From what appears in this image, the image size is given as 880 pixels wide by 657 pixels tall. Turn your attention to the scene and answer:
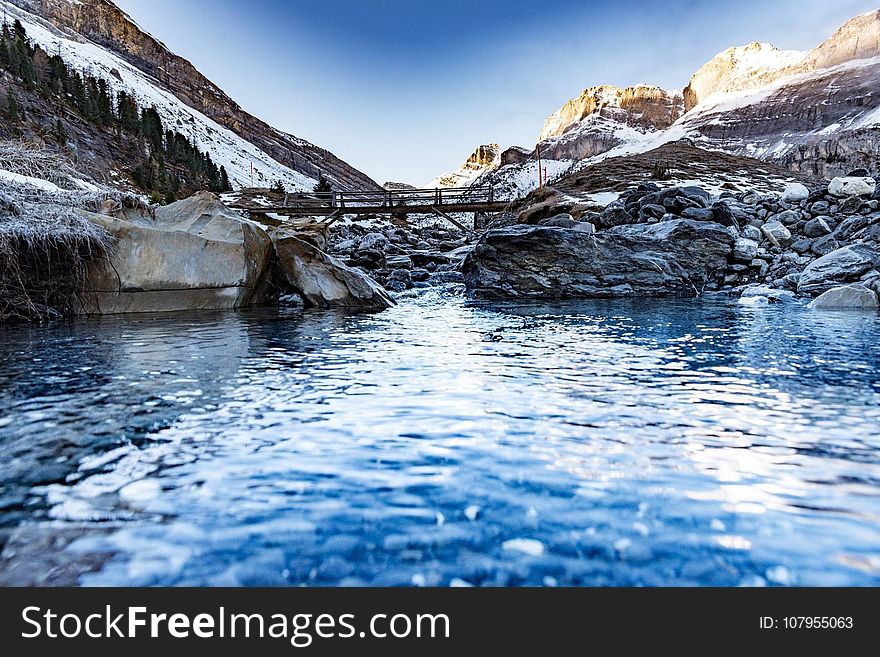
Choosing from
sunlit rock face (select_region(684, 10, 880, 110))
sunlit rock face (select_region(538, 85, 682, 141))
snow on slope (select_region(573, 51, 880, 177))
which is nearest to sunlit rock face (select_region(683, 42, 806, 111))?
sunlit rock face (select_region(684, 10, 880, 110))

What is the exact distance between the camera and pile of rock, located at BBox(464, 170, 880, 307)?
9.72 meters

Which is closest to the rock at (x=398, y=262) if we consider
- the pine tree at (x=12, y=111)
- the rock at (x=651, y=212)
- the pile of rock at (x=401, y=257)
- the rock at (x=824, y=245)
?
the pile of rock at (x=401, y=257)

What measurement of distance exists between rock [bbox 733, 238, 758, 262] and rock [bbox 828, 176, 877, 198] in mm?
4990

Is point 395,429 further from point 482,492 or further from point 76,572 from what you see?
point 76,572

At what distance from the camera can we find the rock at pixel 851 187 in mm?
14539

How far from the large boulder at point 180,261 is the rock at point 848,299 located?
8.52 metres

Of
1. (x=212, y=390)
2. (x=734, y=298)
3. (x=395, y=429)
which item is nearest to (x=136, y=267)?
(x=212, y=390)

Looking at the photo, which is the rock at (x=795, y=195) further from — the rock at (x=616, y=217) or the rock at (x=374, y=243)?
the rock at (x=374, y=243)

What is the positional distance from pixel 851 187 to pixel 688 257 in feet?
23.0

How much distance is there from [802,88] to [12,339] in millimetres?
145640

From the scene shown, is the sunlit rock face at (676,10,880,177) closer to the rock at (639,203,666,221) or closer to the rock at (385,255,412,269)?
the rock at (639,203,666,221)

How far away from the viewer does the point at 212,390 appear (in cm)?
316

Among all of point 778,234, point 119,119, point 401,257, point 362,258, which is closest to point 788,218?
point 778,234

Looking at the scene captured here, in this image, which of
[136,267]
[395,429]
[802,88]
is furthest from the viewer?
[802,88]
